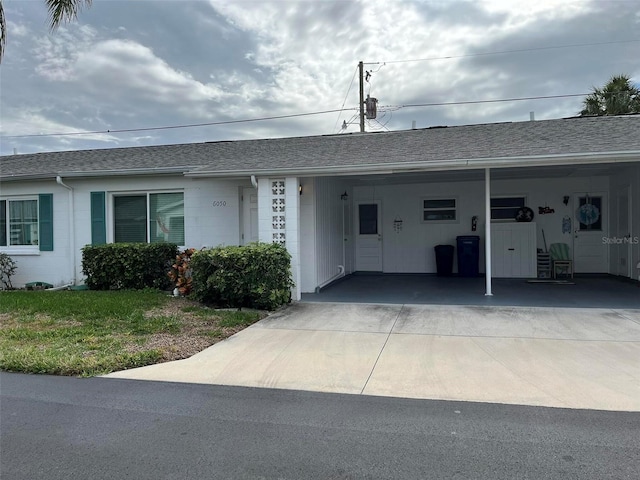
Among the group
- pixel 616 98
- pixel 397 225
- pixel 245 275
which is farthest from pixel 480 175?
pixel 616 98

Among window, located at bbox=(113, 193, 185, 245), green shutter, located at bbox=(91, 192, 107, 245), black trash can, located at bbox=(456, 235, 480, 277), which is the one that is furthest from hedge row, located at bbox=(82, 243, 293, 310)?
black trash can, located at bbox=(456, 235, 480, 277)

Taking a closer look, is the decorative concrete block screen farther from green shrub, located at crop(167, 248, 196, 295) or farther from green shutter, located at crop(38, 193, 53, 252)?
green shutter, located at crop(38, 193, 53, 252)

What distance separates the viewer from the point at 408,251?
1281cm

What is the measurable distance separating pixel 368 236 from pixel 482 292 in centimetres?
440

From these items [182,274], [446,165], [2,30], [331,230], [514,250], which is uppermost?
[2,30]

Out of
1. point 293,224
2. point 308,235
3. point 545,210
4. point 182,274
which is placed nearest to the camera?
point 293,224

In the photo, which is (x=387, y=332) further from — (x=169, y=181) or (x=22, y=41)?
(x=22, y=41)

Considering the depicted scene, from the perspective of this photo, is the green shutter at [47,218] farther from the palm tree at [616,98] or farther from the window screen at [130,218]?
the palm tree at [616,98]

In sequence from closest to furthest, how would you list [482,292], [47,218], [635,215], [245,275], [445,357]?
[445,357], [245,275], [482,292], [635,215], [47,218]

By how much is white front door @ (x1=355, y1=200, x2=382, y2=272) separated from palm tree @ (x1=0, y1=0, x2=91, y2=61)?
325 inches

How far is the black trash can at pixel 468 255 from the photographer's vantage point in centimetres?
1183

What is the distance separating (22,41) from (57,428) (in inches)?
447

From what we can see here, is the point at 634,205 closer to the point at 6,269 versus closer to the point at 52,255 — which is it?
the point at 52,255

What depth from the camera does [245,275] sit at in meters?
7.93
